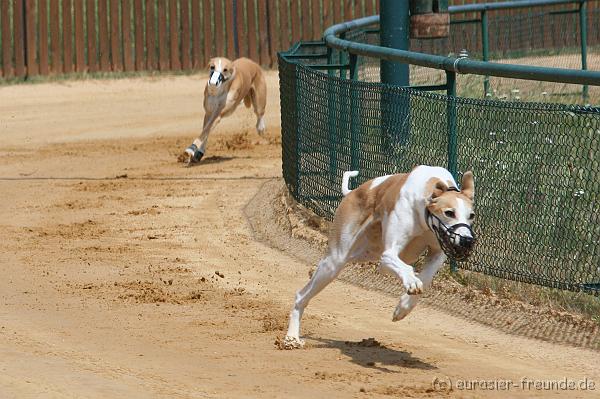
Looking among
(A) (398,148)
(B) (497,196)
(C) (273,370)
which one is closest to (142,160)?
(A) (398,148)

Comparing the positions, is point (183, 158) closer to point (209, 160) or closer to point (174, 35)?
point (209, 160)

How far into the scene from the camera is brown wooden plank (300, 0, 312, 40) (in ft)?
72.8

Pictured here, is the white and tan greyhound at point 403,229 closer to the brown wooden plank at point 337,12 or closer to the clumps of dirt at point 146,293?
the clumps of dirt at point 146,293

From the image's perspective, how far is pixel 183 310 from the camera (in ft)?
26.6

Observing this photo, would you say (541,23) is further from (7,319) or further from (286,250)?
(7,319)

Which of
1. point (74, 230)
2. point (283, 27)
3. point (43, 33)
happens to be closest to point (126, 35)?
point (43, 33)

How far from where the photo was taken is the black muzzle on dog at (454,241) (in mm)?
5878

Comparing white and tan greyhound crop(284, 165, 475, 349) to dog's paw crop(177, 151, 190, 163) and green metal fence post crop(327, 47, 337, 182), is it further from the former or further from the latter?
dog's paw crop(177, 151, 190, 163)

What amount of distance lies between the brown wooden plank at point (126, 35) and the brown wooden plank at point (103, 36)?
270mm

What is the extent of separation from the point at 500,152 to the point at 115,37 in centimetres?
1407

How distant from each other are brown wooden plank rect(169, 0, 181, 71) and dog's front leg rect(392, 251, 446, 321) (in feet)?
50.5

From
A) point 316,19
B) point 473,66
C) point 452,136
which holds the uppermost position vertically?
point 316,19

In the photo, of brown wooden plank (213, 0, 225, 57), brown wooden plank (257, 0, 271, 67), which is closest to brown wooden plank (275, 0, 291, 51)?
brown wooden plank (257, 0, 271, 67)

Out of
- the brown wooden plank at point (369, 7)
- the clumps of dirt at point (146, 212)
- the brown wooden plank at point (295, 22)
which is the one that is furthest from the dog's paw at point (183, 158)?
the brown wooden plank at point (369, 7)
